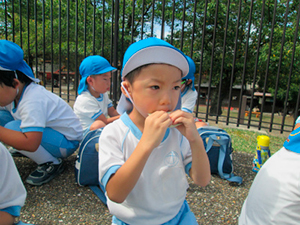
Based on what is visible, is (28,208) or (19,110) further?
(19,110)

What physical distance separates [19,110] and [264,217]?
221 centimetres

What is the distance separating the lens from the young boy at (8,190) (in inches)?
49.1

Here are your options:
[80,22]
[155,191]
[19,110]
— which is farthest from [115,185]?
[80,22]

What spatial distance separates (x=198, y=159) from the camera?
1.23m

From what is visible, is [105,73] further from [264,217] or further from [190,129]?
[264,217]

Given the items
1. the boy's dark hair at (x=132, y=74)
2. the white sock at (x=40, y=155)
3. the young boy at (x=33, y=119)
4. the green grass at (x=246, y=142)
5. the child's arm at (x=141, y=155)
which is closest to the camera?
the child's arm at (x=141, y=155)

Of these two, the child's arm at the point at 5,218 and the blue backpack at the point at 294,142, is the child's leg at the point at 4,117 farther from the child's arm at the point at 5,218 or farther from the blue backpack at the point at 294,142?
the blue backpack at the point at 294,142

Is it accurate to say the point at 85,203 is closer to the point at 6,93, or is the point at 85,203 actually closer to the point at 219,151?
the point at 6,93

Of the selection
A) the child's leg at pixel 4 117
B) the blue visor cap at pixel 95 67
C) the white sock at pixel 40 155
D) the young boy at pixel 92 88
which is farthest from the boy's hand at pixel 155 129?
the child's leg at pixel 4 117

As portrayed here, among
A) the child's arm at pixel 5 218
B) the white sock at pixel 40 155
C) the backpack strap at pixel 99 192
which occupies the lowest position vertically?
the backpack strap at pixel 99 192

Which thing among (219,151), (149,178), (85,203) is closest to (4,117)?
(85,203)

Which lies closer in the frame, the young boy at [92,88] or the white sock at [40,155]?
the white sock at [40,155]

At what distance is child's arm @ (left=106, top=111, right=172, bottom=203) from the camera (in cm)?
106

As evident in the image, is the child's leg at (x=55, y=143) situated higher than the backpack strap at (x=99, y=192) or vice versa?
the child's leg at (x=55, y=143)
